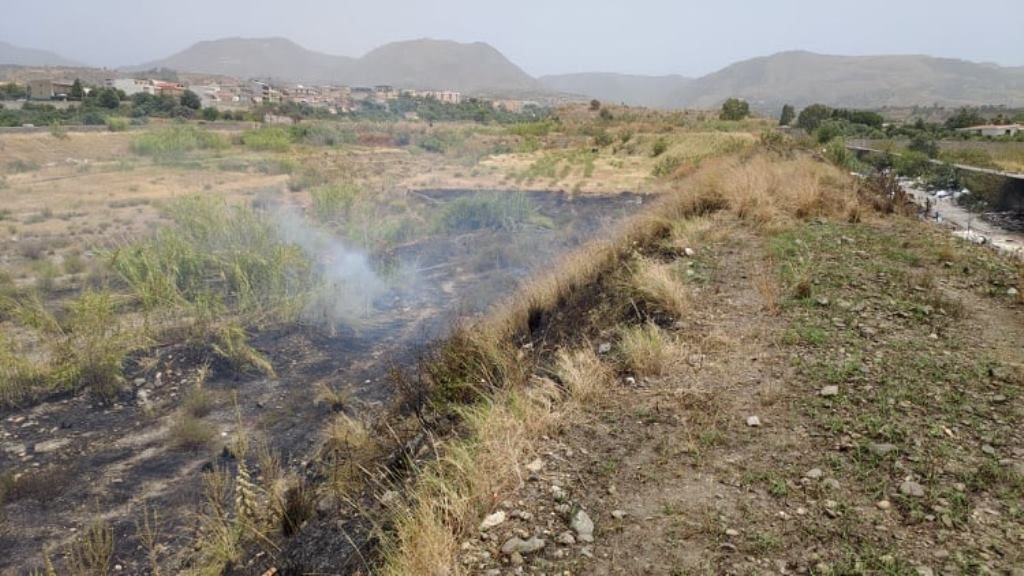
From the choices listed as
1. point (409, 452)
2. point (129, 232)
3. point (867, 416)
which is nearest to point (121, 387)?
point (409, 452)

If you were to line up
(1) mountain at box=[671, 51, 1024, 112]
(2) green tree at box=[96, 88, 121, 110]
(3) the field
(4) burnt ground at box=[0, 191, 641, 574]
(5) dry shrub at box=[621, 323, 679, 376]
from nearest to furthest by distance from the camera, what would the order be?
(3) the field → (5) dry shrub at box=[621, 323, 679, 376] → (4) burnt ground at box=[0, 191, 641, 574] → (2) green tree at box=[96, 88, 121, 110] → (1) mountain at box=[671, 51, 1024, 112]

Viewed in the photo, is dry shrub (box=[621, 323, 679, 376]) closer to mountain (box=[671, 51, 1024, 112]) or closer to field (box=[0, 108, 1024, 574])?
field (box=[0, 108, 1024, 574])

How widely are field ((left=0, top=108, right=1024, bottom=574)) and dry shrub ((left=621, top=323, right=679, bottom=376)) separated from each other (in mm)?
25

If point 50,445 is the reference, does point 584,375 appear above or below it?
above

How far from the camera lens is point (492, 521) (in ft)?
10.3

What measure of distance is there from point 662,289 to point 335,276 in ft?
24.2

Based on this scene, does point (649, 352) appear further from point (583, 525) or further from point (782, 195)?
point (782, 195)

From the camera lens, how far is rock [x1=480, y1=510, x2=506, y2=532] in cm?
312

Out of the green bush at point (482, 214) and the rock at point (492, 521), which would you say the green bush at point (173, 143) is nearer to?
the green bush at point (482, 214)

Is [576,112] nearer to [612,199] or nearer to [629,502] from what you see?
[612,199]

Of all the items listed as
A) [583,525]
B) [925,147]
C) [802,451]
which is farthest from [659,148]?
[583,525]

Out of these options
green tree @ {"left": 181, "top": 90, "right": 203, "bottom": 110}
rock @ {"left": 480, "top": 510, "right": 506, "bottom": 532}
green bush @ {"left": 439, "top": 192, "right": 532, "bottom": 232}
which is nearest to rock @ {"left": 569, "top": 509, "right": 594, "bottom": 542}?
rock @ {"left": 480, "top": 510, "right": 506, "bottom": 532}

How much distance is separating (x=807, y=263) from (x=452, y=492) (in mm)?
5439

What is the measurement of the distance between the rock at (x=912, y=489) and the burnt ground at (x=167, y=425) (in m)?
4.94
